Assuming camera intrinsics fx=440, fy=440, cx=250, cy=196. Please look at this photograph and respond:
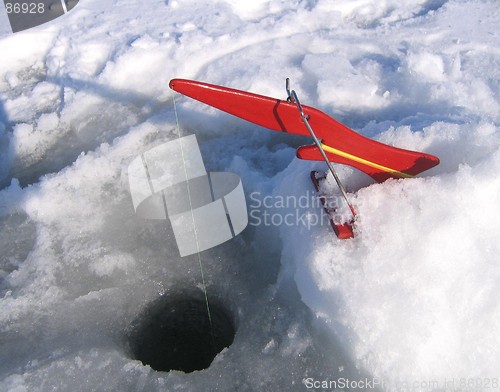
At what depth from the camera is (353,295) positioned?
1662mm

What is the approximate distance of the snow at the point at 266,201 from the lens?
5.30 feet

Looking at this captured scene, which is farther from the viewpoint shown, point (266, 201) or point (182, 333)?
point (266, 201)

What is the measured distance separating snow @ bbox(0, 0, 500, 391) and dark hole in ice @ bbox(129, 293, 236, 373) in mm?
65

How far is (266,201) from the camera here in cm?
228

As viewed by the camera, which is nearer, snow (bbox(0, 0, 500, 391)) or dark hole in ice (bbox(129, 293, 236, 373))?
snow (bbox(0, 0, 500, 391))

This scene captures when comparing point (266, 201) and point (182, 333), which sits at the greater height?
point (266, 201)

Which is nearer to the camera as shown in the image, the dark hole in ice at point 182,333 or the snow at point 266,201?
the snow at point 266,201

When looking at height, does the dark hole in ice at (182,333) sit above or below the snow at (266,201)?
below

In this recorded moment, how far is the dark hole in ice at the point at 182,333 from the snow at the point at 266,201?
65mm

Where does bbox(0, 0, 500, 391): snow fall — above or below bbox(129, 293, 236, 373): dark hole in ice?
above

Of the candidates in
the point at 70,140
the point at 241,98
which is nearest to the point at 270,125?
the point at 241,98

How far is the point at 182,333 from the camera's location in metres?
2.12

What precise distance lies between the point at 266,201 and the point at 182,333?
2.53 ft

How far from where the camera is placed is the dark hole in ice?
2.01 meters
